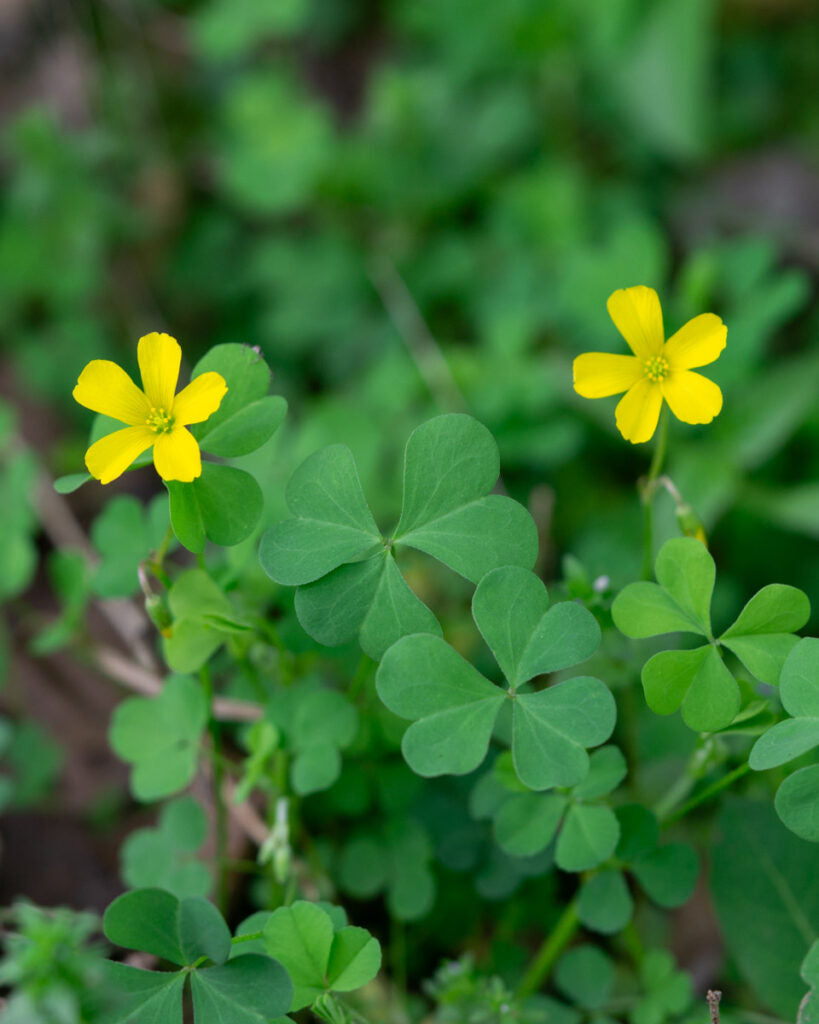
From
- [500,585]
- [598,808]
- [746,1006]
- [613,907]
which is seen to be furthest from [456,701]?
[746,1006]

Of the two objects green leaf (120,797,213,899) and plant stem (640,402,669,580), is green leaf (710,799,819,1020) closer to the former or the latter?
plant stem (640,402,669,580)

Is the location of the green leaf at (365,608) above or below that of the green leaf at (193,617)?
below

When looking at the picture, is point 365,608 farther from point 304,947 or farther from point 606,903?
point 606,903

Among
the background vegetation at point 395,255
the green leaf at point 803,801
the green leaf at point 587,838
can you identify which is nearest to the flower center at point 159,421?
the background vegetation at point 395,255

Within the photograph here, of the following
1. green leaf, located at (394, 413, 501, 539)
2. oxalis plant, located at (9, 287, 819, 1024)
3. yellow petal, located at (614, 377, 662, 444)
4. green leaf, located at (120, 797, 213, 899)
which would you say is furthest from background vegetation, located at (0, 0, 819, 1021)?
yellow petal, located at (614, 377, 662, 444)

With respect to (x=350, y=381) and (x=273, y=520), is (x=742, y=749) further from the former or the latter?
(x=350, y=381)

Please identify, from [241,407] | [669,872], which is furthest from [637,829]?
[241,407]

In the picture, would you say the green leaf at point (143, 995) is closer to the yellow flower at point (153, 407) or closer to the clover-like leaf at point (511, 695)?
the clover-like leaf at point (511, 695)
